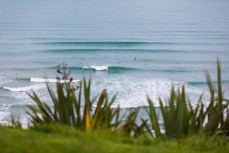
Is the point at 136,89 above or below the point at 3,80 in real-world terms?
below

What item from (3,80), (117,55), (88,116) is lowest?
(3,80)

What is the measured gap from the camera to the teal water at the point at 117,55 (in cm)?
2789

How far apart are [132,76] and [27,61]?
10619 mm

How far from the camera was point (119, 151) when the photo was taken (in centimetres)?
462

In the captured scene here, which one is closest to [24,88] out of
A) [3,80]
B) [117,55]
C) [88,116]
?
[3,80]

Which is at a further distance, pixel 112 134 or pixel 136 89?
pixel 136 89

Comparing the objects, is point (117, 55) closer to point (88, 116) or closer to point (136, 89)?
point (136, 89)

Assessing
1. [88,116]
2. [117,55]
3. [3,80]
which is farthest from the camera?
[117,55]

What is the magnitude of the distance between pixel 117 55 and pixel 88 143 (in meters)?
37.8

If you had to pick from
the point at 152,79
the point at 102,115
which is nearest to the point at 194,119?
the point at 102,115

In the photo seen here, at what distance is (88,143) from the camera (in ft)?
15.7

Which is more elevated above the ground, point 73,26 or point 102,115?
point 73,26

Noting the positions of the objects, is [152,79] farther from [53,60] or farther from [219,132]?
[219,132]

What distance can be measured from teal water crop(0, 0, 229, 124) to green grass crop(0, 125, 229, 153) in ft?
37.7
